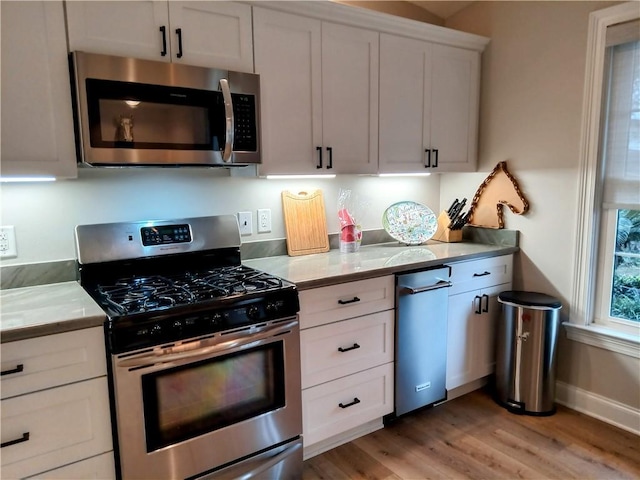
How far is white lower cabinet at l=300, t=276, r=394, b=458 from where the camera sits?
204 centimetres

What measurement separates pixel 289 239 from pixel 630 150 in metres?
1.89

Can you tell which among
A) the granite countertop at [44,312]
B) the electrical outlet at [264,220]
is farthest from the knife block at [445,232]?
the granite countertop at [44,312]

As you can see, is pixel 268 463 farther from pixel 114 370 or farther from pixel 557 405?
pixel 557 405

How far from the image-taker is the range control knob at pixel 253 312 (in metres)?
1.76

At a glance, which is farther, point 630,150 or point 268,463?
point 630,150

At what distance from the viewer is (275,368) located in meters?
1.90

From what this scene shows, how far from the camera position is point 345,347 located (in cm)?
215

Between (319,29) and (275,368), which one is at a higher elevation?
(319,29)

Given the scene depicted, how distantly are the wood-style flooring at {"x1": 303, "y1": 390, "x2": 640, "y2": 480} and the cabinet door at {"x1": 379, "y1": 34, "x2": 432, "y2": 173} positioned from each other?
4.85 ft

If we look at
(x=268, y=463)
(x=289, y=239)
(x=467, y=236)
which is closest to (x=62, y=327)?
(x=268, y=463)

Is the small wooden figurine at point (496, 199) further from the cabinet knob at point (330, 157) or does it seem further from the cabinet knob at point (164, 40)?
the cabinet knob at point (164, 40)

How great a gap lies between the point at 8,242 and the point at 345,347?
5.03 feet

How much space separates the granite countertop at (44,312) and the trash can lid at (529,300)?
2166 mm

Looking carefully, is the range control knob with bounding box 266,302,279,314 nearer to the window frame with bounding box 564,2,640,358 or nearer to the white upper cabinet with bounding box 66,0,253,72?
the white upper cabinet with bounding box 66,0,253,72
